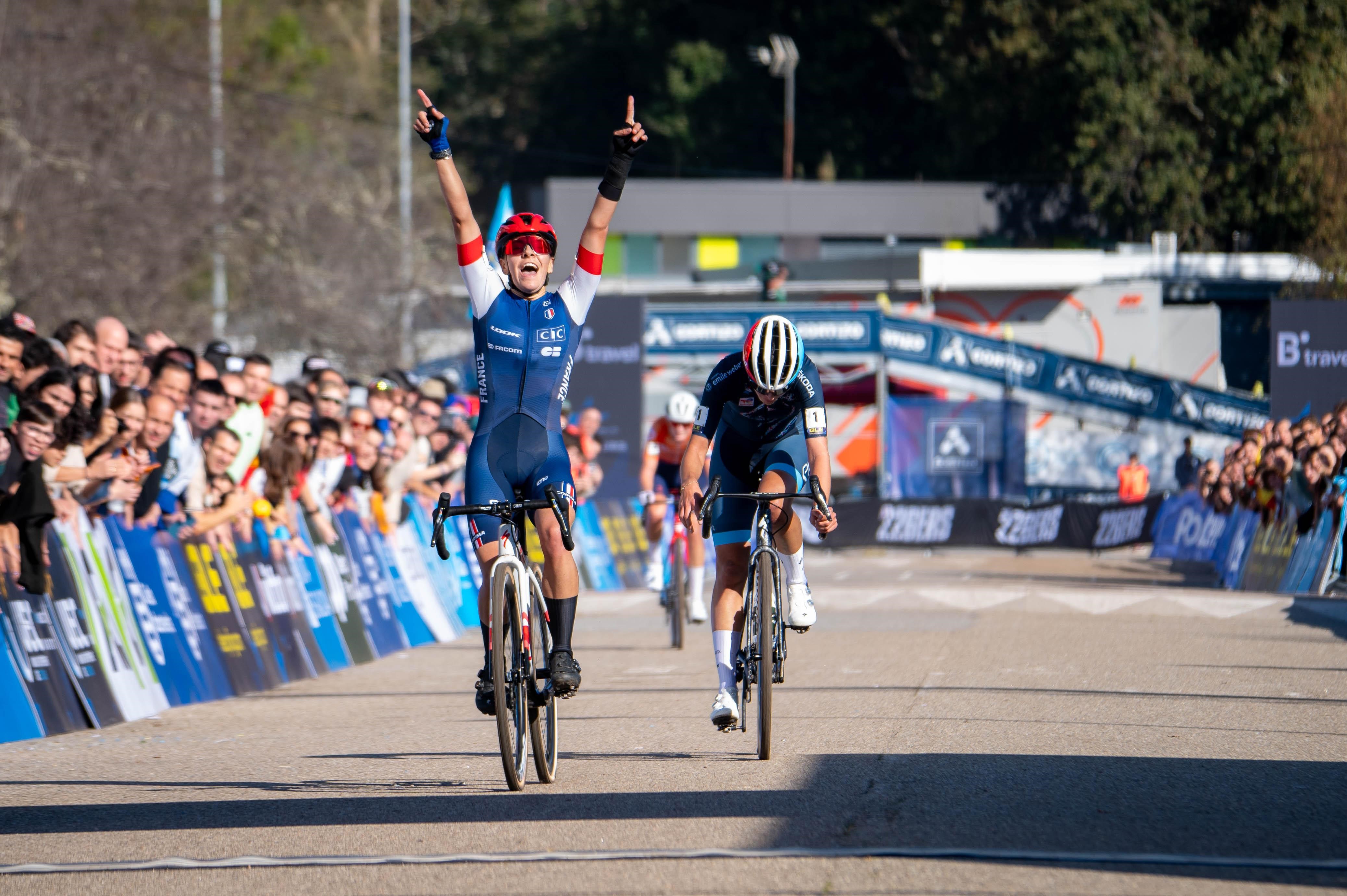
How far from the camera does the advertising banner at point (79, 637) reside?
31.6 ft

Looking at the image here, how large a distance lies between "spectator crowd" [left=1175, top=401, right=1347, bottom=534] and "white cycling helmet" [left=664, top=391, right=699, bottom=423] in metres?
6.89

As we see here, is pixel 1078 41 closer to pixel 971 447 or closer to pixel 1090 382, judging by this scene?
pixel 1090 382

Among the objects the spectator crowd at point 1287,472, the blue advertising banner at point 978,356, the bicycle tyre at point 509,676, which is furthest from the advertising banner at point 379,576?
the blue advertising banner at point 978,356

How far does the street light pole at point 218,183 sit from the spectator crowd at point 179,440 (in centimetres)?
2186

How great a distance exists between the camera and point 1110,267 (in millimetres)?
44188

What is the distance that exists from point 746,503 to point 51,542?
13.1 feet

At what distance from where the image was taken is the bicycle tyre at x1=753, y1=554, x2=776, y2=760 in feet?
25.1

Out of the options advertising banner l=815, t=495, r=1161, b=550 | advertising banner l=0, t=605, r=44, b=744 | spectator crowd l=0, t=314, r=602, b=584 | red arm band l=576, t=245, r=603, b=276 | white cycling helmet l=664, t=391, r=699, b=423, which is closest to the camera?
red arm band l=576, t=245, r=603, b=276

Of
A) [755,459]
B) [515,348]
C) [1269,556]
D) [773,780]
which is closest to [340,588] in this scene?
[755,459]

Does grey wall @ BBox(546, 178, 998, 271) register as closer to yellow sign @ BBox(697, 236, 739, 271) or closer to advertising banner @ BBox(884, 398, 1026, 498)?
yellow sign @ BBox(697, 236, 739, 271)

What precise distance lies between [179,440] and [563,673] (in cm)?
554

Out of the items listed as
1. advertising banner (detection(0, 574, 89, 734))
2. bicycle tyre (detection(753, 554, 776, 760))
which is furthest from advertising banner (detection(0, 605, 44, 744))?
bicycle tyre (detection(753, 554, 776, 760))

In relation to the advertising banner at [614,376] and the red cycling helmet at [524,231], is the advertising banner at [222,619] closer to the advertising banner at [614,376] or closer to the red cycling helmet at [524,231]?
the red cycling helmet at [524,231]

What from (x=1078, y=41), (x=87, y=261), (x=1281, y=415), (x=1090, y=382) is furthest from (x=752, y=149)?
(x=1281, y=415)
